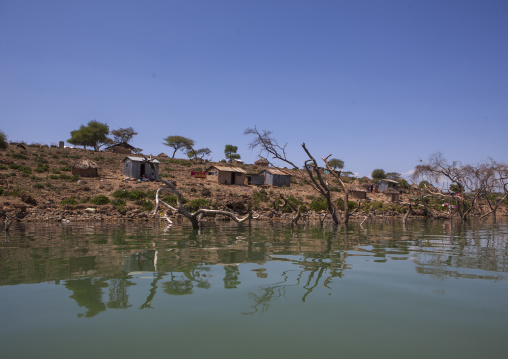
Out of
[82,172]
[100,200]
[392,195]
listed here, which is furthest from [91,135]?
[392,195]

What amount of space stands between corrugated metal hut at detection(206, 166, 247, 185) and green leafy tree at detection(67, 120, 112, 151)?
22.5 meters

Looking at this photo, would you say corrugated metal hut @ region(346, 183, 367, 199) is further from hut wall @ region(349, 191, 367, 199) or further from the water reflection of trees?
the water reflection of trees

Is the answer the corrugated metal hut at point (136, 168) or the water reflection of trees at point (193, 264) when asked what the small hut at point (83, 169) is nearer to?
the corrugated metal hut at point (136, 168)

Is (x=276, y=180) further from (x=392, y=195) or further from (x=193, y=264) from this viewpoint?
(x=193, y=264)

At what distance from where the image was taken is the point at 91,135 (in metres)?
51.3

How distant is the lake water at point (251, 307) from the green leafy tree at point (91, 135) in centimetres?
4831

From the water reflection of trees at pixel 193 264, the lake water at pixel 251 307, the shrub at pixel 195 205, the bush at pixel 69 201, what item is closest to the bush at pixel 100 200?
the bush at pixel 69 201

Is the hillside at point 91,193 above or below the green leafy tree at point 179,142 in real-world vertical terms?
below

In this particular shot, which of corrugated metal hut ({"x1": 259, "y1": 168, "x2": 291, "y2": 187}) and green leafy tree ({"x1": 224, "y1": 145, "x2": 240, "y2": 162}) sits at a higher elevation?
green leafy tree ({"x1": 224, "y1": 145, "x2": 240, "y2": 162})

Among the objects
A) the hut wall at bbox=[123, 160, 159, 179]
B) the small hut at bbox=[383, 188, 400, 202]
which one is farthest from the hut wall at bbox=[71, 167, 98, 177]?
the small hut at bbox=[383, 188, 400, 202]

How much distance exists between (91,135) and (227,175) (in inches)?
1005

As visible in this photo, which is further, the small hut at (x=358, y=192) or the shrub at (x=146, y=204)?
the small hut at (x=358, y=192)

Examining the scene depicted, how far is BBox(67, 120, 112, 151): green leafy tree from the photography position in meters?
51.4

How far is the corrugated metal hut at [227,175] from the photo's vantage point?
3809cm
